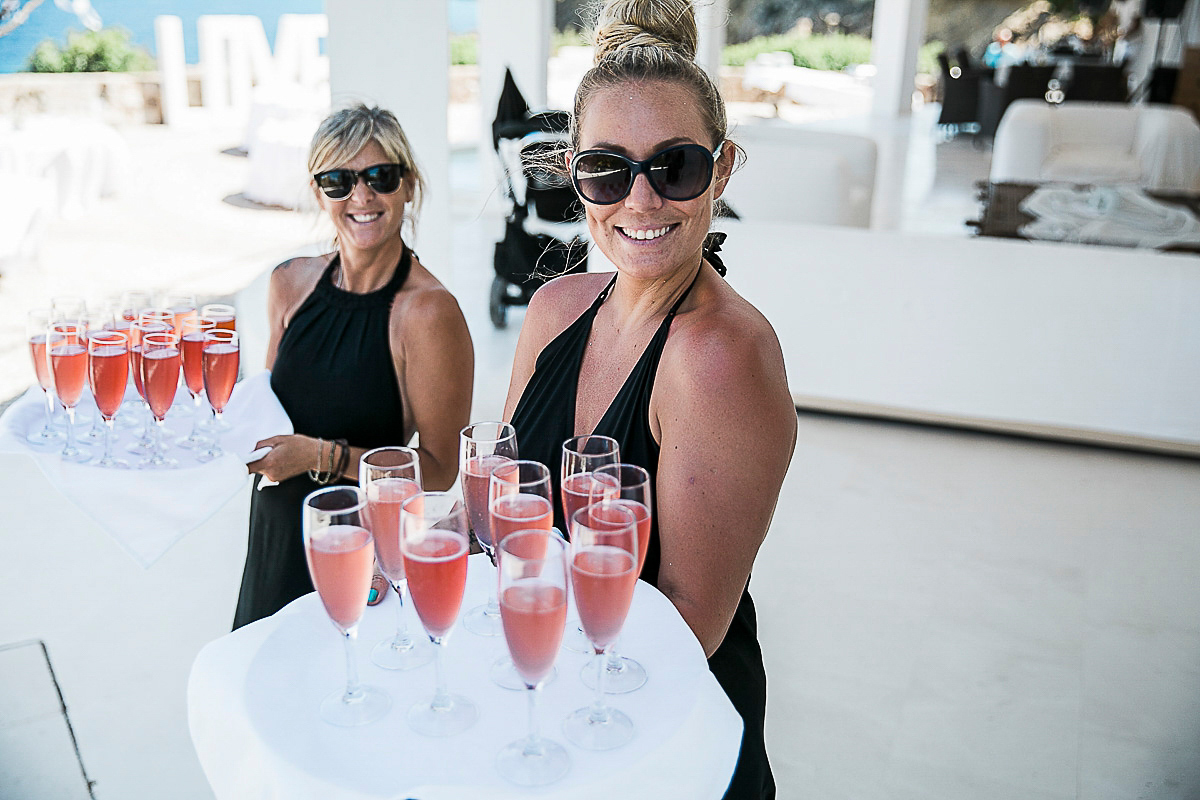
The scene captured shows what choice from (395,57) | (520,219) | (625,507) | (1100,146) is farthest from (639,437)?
(1100,146)

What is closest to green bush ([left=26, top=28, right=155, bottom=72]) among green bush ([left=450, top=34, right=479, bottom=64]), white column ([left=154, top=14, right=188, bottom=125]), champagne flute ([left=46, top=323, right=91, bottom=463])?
white column ([left=154, top=14, right=188, bottom=125])

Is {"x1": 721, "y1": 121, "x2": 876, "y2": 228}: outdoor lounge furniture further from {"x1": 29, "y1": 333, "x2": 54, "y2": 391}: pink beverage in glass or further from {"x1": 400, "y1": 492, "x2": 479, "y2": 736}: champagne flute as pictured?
{"x1": 400, "y1": 492, "x2": 479, "y2": 736}: champagne flute

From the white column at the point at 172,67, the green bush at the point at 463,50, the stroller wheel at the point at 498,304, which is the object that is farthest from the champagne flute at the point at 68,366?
the green bush at the point at 463,50

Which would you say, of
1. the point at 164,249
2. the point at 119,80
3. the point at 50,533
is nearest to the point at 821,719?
the point at 50,533

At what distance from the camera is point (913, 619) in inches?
129

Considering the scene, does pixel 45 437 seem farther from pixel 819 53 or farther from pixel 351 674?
pixel 819 53

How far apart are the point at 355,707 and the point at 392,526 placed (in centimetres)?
21

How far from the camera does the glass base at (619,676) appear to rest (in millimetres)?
1229

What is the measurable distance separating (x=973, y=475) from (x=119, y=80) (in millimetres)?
11378

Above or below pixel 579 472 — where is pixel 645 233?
above

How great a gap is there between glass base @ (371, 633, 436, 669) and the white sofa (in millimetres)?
8319

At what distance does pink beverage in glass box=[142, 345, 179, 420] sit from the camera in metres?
1.98

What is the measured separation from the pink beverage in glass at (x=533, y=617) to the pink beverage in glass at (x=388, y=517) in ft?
0.62

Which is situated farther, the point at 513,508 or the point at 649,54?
the point at 649,54
